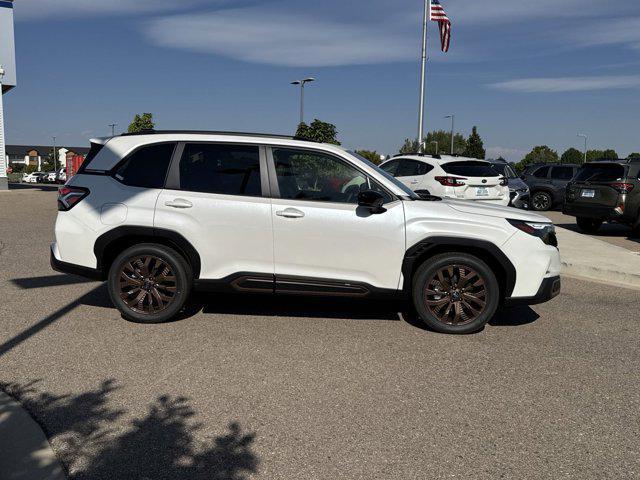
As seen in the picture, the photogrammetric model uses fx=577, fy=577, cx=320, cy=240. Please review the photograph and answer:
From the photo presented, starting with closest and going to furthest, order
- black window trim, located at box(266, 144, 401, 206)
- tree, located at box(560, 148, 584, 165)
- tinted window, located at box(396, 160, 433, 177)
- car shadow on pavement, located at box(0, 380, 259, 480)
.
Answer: car shadow on pavement, located at box(0, 380, 259, 480), black window trim, located at box(266, 144, 401, 206), tinted window, located at box(396, 160, 433, 177), tree, located at box(560, 148, 584, 165)

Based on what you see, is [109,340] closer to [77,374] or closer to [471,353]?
[77,374]

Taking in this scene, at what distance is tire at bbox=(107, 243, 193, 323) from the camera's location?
5551 millimetres

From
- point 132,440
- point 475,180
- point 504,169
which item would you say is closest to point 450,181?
point 475,180

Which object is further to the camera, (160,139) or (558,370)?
(160,139)

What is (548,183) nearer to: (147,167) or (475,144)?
(147,167)

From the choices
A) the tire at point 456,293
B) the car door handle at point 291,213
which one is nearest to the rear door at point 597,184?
the tire at point 456,293

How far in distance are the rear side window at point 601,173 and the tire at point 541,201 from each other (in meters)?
6.85

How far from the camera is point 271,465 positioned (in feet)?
10.1

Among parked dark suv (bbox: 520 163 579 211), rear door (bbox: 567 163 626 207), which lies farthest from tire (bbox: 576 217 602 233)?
parked dark suv (bbox: 520 163 579 211)

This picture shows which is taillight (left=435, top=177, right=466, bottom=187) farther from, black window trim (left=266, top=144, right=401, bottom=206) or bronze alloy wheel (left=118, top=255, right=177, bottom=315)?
bronze alloy wheel (left=118, top=255, right=177, bottom=315)

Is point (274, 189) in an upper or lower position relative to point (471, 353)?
upper

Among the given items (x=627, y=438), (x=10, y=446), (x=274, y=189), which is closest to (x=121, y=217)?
(x=274, y=189)

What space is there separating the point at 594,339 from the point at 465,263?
1.43 m

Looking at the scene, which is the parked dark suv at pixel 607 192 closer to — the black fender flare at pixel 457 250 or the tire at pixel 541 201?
the tire at pixel 541 201
